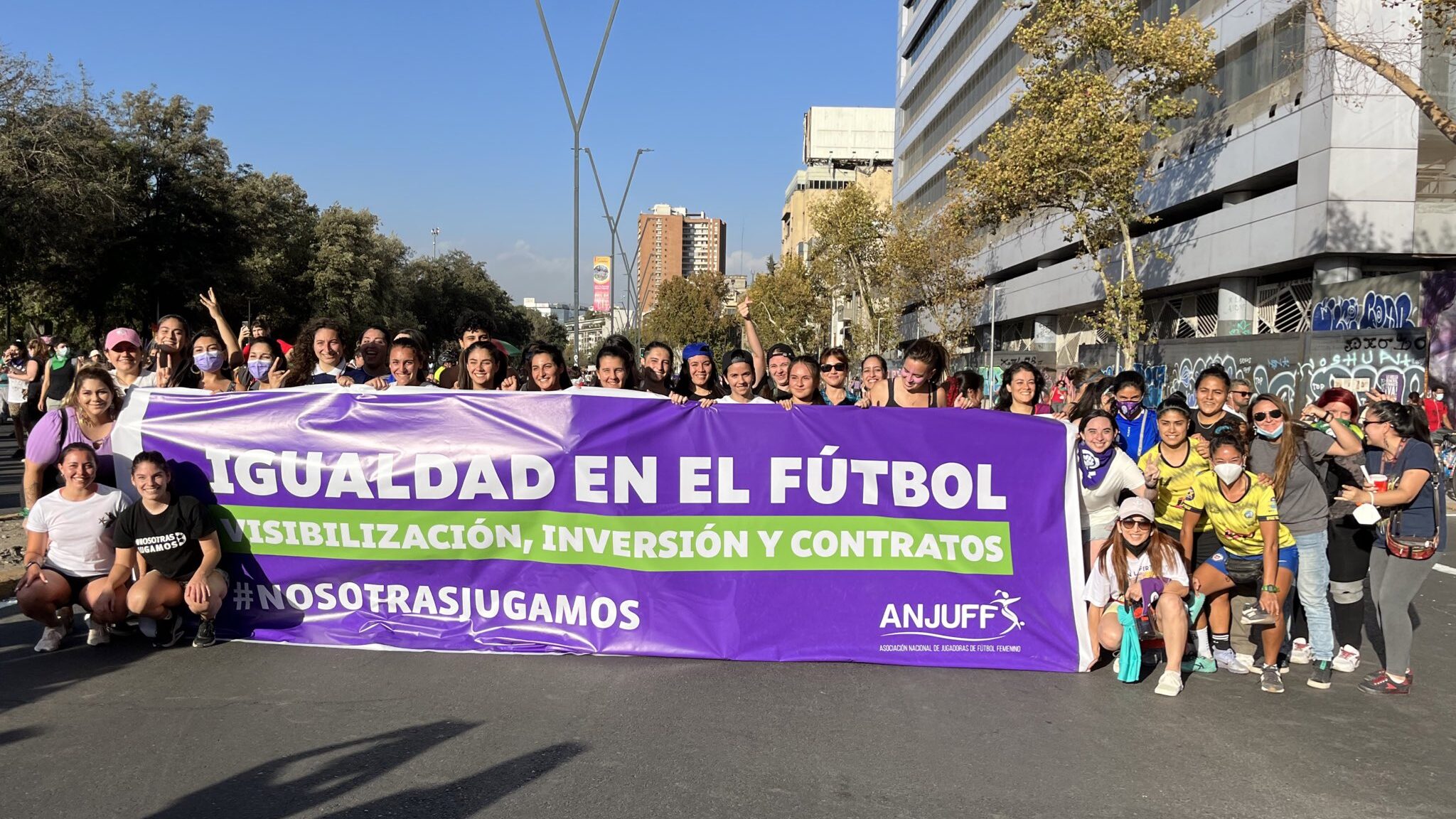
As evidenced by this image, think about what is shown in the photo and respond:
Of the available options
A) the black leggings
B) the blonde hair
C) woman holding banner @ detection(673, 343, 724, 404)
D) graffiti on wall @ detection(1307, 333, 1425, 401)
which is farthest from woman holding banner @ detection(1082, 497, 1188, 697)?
graffiti on wall @ detection(1307, 333, 1425, 401)

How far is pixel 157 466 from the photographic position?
5.62 metres

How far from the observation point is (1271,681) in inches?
210

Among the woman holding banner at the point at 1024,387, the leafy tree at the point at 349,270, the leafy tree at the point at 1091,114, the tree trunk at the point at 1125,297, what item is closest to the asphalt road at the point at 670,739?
the woman holding banner at the point at 1024,387

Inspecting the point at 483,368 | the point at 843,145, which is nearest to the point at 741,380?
the point at 483,368

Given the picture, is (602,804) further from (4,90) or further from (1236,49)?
(1236,49)

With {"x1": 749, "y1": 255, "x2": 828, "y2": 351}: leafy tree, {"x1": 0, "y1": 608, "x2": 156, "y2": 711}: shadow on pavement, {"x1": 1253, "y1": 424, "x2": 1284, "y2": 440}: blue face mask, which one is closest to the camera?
{"x1": 0, "y1": 608, "x2": 156, "y2": 711}: shadow on pavement

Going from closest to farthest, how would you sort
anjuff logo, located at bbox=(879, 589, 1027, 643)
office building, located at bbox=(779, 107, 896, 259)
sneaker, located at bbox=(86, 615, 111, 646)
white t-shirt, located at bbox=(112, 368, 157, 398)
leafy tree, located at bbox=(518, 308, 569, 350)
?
anjuff logo, located at bbox=(879, 589, 1027, 643)
sneaker, located at bbox=(86, 615, 111, 646)
white t-shirt, located at bbox=(112, 368, 157, 398)
leafy tree, located at bbox=(518, 308, 569, 350)
office building, located at bbox=(779, 107, 896, 259)

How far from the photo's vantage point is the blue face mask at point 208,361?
6.78m

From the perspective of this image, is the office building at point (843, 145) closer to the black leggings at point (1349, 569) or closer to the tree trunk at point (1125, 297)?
the tree trunk at point (1125, 297)

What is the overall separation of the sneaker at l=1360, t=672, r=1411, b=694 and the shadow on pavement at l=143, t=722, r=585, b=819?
4.18 meters

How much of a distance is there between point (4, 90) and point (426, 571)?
2175 centimetres

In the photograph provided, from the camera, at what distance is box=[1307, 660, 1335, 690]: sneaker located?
17.7ft

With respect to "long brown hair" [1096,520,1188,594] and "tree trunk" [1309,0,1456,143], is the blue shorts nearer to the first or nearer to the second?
"long brown hair" [1096,520,1188,594]

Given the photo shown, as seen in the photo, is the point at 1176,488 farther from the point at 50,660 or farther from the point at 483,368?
the point at 50,660
